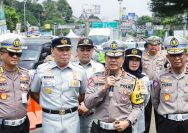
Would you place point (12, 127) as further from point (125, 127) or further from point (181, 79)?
point (181, 79)

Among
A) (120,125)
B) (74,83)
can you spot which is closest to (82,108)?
(74,83)

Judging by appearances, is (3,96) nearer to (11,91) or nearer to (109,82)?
(11,91)

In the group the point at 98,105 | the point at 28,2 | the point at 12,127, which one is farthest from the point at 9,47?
the point at 28,2

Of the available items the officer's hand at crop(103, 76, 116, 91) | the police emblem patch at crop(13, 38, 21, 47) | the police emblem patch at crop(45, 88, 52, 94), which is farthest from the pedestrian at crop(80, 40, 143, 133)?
the police emblem patch at crop(13, 38, 21, 47)

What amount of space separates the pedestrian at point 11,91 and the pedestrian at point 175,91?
152 cm

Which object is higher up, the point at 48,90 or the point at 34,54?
the point at 48,90

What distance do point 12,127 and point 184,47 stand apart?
2.04 meters

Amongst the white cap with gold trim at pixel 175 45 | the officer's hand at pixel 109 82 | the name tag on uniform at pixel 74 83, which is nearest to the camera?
the officer's hand at pixel 109 82

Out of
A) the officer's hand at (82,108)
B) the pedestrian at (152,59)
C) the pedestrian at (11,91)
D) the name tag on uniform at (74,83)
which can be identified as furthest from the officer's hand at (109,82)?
the pedestrian at (152,59)

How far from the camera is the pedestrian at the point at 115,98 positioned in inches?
170

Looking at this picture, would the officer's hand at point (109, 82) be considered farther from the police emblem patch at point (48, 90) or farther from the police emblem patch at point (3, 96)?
the police emblem patch at point (3, 96)

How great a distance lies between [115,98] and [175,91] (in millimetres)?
749

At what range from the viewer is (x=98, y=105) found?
445cm

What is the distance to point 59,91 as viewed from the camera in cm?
473
